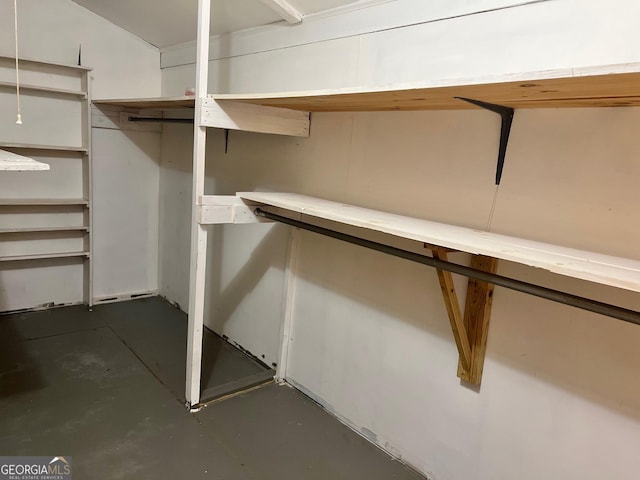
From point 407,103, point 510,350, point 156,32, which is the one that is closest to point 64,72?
point 156,32

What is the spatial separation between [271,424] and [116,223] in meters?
2.49

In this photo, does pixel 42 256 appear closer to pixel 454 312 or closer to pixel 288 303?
pixel 288 303

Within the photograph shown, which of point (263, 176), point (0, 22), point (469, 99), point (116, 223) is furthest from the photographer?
point (116, 223)

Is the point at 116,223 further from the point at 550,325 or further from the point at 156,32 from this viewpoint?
the point at 550,325

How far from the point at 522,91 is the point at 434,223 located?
63cm

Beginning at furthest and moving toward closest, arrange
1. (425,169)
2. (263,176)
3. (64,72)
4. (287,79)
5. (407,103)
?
(64,72), (263,176), (287,79), (425,169), (407,103)

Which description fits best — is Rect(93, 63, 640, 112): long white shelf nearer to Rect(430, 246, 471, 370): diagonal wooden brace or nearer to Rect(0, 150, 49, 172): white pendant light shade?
Rect(430, 246, 471, 370): diagonal wooden brace

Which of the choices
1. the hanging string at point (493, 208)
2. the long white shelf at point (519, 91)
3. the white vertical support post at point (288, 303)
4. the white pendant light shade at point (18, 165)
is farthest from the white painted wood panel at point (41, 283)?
the hanging string at point (493, 208)

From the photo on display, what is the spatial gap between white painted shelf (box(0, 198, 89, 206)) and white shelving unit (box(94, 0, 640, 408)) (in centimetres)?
123

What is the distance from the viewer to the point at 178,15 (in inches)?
121

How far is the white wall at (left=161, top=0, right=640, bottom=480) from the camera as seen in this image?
1.45 m

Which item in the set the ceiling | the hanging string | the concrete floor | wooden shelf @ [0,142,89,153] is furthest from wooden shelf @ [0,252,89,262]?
the hanging string

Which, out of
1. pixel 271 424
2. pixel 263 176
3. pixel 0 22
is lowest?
pixel 271 424

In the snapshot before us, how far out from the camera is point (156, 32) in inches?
139
